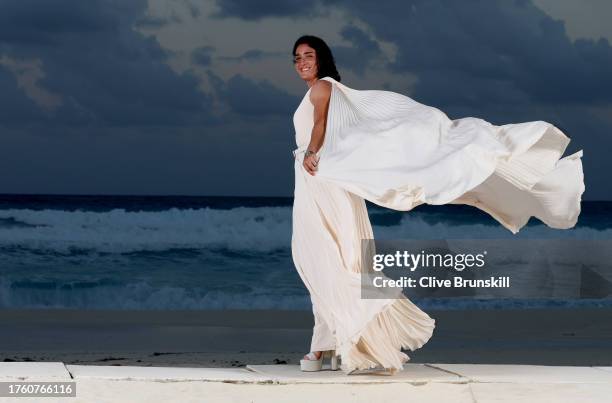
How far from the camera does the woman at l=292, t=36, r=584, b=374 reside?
5355 mm

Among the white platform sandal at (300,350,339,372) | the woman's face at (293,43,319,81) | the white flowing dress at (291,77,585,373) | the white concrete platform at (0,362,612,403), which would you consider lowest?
the white concrete platform at (0,362,612,403)

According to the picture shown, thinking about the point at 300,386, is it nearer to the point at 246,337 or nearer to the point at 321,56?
the point at 321,56

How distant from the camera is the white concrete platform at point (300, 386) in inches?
204

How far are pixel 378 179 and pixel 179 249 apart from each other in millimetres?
16323

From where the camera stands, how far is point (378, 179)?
5.41m

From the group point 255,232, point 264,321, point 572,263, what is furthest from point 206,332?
point 255,232

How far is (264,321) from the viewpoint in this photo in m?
12.2

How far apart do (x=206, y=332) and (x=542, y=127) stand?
626 centimetres

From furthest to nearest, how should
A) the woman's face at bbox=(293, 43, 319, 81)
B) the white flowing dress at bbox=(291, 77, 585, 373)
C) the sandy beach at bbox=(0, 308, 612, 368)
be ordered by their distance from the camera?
the sandy beach at bbox=(0, 308, 612, 368) → the woman's face at bbox=(293, 43, 319, 81) → the white flowing dress at bbox=(291, 77, 585, 373)

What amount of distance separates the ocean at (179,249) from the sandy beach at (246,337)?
6.25ft

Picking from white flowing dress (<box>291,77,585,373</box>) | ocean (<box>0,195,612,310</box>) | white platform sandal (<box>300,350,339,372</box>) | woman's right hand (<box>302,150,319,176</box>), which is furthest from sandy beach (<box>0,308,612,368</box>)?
woman's right hand (<box>302,150,319,176</box>)

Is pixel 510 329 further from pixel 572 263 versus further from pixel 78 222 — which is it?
pixel 78 222

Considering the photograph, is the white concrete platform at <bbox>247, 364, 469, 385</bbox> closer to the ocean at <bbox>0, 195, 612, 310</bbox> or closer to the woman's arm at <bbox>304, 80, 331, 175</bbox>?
the woman's arm at <bbox>304, 80, 331, 175</bbox>

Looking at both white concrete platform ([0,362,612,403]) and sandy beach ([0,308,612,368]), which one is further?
sandy beach ([0,308,612,368])
